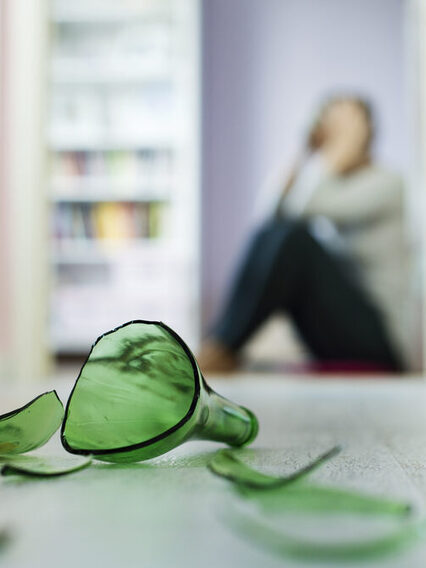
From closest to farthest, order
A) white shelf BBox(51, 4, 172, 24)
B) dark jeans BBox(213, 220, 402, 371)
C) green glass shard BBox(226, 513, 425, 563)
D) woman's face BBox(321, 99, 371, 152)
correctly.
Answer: green glass shard BBox(226, 513, 425, 563) → dark jeans BBox(213, 220, 402, 371) → woman's face BBox(321, 99, 371, 152) → white shelf BBox(51, 4, 172, 24)

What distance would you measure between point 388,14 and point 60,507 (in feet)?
13.0

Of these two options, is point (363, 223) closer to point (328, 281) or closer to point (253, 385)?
point (328, 281)

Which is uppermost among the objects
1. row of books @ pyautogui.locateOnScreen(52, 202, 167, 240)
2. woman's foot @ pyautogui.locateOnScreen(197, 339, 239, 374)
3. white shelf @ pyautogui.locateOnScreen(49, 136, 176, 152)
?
white shelf @ pyautogui.locateOnScreen(49, 136, 176, 152)

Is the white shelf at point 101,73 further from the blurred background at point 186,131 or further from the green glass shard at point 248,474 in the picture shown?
the green glass shard at point 248,474

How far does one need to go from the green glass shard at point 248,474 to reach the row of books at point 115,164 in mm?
3202

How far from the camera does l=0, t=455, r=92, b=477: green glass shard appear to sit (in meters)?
0.18

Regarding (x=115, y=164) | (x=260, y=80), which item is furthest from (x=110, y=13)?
(x=260, y=80)

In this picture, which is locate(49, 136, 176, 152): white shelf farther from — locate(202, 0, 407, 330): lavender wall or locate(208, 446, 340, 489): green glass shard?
locate(208, 446, 340, 489): green glass shard

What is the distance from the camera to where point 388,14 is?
3.62 meters

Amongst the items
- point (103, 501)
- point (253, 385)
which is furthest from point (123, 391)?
point (253, 385)

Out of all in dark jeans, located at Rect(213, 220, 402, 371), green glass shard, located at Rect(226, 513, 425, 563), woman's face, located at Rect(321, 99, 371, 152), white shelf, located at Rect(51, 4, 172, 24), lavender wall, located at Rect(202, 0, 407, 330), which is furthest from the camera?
lavender wall, located at Rect(202, 0, 407, 330)

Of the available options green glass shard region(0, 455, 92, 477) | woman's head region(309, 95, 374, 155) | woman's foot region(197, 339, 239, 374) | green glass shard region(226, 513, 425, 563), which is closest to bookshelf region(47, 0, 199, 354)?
woman's head region(309, 95, 374, 155)

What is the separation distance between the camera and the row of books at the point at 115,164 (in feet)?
11.0

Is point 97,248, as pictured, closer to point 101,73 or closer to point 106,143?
point 106,143
